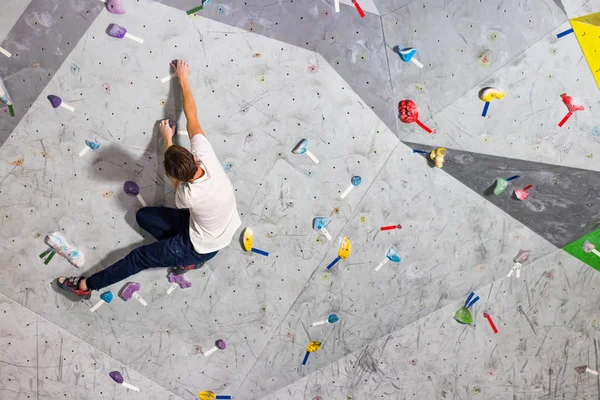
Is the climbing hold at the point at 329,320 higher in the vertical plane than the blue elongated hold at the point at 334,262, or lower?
lower

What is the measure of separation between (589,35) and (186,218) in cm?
251

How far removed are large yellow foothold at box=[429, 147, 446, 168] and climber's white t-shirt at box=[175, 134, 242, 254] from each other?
3.95 feet

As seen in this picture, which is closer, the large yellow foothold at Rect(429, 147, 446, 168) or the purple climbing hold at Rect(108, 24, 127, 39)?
the purple climbing hold at Rect(108, 24, 127, 39)

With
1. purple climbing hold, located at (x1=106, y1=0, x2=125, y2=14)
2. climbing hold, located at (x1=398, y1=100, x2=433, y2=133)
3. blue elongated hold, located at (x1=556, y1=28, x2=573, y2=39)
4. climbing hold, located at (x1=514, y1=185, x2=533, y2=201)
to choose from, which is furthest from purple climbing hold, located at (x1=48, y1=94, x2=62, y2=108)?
blue elongated hold, located at (x1=556, y1=28, x2=573, y2=39)

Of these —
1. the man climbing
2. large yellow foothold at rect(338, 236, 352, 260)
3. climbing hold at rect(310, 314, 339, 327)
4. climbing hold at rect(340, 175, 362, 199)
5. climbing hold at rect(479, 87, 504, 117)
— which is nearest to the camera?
the man climbing

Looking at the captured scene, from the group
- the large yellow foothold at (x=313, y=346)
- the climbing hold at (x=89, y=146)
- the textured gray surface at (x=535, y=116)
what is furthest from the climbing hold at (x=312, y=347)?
the climbing hold at (x=89, y=146)

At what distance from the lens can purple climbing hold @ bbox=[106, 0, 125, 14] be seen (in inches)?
117

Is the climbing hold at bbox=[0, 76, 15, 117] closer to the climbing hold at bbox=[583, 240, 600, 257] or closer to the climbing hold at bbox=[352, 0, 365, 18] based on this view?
the climbing hold at bbox=[352, 0, 365, 18]

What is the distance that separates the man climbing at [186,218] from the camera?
8.64 ft

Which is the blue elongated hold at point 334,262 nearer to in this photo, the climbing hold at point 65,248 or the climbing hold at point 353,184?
the climbing hold at point 353,184

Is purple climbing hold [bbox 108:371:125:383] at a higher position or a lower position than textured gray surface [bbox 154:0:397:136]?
lower

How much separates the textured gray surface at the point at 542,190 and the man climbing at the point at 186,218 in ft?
3.98

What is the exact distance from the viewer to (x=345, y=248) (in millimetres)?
3438

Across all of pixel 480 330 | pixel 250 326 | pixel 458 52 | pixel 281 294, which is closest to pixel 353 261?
pixel 281 294
